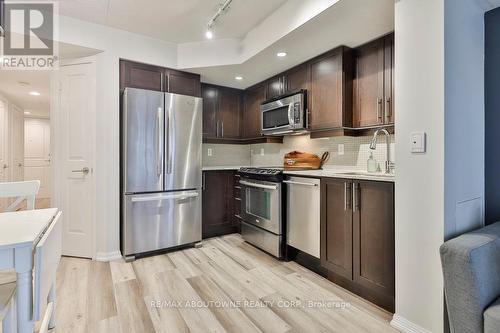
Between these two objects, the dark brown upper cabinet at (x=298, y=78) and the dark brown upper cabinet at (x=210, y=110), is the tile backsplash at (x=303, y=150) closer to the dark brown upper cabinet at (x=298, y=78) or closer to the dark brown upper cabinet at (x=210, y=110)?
the dark brown upper cabinet at (x=210, y=110)

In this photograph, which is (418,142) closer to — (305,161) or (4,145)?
(305,161)

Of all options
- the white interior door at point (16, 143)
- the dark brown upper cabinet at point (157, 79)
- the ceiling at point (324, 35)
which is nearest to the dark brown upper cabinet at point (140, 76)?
the dark brown upper cabinet at point (157, 79)

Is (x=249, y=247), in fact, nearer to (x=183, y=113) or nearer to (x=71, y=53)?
(x=183, y=113)

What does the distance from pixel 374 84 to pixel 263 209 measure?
5.70 feet

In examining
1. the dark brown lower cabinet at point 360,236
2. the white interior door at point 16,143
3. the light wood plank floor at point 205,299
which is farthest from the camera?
the white interior door at point 16,143

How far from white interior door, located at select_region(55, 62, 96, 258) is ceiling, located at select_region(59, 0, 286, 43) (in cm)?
59

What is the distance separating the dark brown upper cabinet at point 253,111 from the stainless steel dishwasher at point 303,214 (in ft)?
4.41

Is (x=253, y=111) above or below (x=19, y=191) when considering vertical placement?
above

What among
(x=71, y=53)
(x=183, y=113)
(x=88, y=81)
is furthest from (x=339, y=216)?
(x=71, y=53)

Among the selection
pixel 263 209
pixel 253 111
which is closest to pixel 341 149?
pixel 263 209

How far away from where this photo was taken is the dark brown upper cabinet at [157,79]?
9.61ft

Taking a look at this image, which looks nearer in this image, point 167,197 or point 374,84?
point 374,84

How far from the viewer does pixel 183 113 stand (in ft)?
10.0

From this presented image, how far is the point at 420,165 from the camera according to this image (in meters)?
1.53
